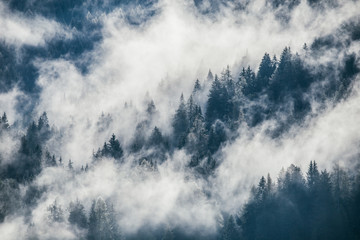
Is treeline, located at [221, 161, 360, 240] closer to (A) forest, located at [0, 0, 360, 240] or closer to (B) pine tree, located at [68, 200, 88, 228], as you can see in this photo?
(A) forest, located at [0, 0, 360, 240]

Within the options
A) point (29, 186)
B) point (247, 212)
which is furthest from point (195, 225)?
point (29, 186)

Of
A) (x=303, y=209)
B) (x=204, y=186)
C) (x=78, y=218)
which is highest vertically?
(x=204, y=186)

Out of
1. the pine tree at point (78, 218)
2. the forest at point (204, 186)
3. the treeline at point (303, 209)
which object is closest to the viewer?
the treeline at point (303, 209)

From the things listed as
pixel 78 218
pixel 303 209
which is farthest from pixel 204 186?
pixel 78 218

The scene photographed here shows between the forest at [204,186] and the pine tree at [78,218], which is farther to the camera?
the pine tree at [78,218]

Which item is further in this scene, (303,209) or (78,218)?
(78,218)

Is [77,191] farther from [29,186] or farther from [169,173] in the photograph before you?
[169,173]

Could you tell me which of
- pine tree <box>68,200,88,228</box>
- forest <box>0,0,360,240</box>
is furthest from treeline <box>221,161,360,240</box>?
pine tree <box>68,200,88,228</box>

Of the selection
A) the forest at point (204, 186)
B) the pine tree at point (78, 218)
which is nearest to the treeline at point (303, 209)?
the forest at point (204, 186)

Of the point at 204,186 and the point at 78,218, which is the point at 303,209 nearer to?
the point at 204,186

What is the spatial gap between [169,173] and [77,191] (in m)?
32.7

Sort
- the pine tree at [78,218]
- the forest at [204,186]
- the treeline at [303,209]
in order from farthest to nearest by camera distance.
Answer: the pine tree at [78,218], the forest at [204,186], the treeline at [303,209]

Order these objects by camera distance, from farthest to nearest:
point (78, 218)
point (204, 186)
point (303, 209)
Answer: point (204, 186)
point (78, 218)
point (303, 209)

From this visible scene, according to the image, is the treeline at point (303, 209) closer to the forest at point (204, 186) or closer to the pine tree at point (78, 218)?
the forest at point (204, 186)
